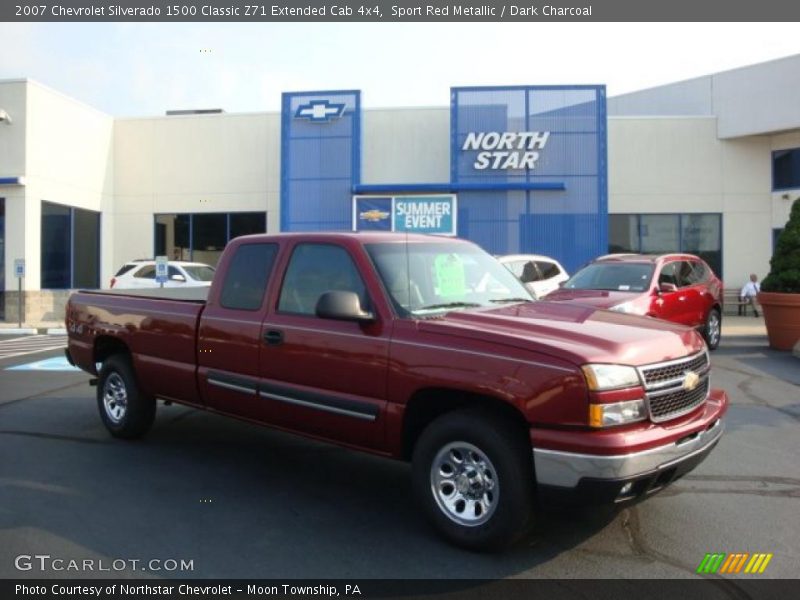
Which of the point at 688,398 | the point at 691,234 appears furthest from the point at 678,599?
the point at 691,234

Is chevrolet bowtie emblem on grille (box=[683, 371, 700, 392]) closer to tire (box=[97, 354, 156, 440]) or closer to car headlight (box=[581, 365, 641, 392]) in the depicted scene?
car headlight (box=[581, 365, 641, 392])

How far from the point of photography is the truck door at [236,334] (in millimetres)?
4973

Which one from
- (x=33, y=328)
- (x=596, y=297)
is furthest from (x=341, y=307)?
(x=33, y=328)

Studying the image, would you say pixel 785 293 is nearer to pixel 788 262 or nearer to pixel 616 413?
pixel 788 262

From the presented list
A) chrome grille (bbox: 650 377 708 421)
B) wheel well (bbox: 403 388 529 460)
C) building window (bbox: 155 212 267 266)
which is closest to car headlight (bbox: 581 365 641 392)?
chrome grille (bbox: 650 377 708 421)

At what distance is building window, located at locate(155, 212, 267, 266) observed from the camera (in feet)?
78.1

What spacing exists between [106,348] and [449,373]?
423cm

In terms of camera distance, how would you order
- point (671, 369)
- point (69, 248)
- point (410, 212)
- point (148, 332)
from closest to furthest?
point (671, 369)
point (148, 332)
point (410, 212)
point (69, 248)

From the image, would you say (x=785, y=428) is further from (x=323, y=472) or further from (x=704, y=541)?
(x=323, y=472)

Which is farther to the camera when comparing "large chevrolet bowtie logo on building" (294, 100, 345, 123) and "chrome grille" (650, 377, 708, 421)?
"large chevrolet bowtie logo on building" (294, 100, 345, 123)

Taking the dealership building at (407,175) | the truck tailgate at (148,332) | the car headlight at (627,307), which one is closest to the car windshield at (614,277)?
the car headlight at (627,307)

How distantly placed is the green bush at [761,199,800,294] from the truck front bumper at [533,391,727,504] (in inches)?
401

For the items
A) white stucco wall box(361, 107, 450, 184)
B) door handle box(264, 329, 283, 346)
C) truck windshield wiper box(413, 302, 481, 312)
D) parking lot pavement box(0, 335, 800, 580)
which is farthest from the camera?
white stucco wall box(361, 107, 450, 184)

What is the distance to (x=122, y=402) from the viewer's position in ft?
20.8
